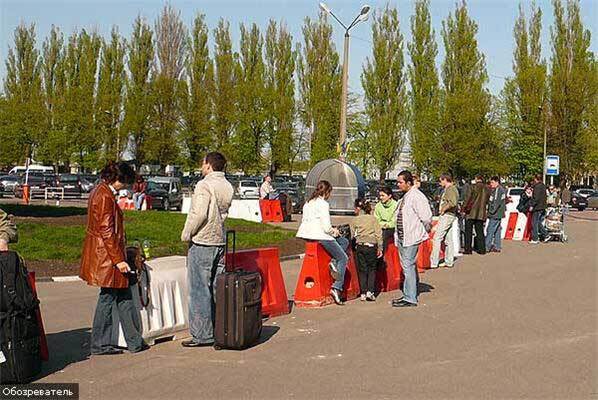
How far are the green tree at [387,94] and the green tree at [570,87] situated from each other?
10737 mm

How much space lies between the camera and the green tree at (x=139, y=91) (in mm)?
68625

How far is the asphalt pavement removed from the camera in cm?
755

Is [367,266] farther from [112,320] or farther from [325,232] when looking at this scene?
[112,320]

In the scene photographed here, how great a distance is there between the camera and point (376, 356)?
29.3ft

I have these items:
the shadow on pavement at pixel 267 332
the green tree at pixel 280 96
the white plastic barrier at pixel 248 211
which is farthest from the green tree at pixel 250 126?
the shadow on pavement at pixel 267 332

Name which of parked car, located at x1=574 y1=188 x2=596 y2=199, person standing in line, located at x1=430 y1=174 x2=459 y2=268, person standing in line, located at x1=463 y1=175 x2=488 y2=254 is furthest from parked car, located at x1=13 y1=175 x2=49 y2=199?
person standing in line, located at x1=430 y1=174 x2=459 y2=268

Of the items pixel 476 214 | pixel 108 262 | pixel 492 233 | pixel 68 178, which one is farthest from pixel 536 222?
pixel 68 178

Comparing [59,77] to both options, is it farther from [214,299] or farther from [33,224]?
[214,299]

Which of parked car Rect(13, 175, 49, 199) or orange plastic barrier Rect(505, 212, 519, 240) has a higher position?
parked car Rect(13, 175, 49, 199)

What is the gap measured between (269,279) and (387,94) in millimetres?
56081

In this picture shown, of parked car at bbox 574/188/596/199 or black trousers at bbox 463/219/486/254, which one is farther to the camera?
parked car at bbox 574/188/596/199

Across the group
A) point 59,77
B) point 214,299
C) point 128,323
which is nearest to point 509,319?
point 214,299

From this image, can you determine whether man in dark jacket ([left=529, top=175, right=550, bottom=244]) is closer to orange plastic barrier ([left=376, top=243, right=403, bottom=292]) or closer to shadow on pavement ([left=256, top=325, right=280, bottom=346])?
orange plastic barrier ([left=376, top=243, right=403, bottom=292])

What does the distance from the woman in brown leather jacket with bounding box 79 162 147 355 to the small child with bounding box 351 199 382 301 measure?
15.9ft
